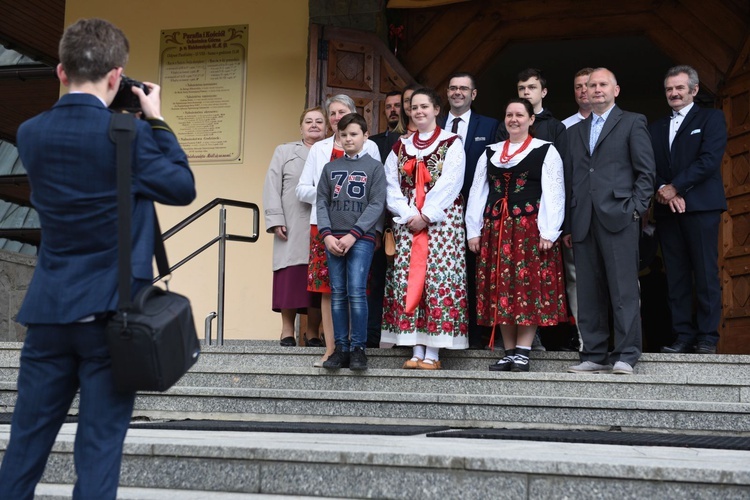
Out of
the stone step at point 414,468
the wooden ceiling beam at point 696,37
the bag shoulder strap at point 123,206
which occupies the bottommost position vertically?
the stone step at point 414,468

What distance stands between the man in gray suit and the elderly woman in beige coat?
5.07 ft

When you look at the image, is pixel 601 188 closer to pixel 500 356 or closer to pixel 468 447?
pixel 500 356

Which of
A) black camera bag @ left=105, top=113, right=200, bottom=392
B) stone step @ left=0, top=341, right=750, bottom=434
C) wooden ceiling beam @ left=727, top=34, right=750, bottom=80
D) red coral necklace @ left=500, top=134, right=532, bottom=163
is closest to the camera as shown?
black camera bag @ left=105, top=113, right=200, bottom=392

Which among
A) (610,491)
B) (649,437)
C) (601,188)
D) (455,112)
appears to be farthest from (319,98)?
(610,491)

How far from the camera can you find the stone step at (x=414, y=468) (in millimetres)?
2713

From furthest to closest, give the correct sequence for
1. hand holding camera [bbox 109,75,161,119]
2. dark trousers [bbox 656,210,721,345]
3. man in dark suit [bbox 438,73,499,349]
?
man in dark suit [bbox 438,73,499,349] < dark trousers [bbox 656,210,721,345] < hand holding camera [bbox 109,75,161,119]

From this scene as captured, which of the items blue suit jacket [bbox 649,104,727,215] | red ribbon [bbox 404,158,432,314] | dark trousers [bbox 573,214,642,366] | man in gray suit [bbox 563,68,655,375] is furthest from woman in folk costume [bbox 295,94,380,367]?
blue suit jacket [bbox 649,104,727,215]

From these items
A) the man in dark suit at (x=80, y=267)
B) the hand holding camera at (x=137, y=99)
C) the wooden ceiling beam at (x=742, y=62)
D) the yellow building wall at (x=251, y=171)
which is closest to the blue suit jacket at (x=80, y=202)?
the man in dark suit at (x=80, y=267)

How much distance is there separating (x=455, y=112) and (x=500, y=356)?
1.47 meters

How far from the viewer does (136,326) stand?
2.17 metres

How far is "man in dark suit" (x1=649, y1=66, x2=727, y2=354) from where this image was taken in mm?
5230

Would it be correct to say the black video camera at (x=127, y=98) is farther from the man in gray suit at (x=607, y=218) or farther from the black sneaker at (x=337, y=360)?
the man in gray suit at (x=607, y=218)

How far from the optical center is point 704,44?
757cm

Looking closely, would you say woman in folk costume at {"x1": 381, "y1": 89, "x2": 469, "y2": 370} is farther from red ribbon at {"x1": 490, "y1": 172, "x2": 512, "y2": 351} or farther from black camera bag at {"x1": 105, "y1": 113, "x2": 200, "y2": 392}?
black camera bag at {"x1": 105, "y1": 113, "x2": 200, "y2": 392}
